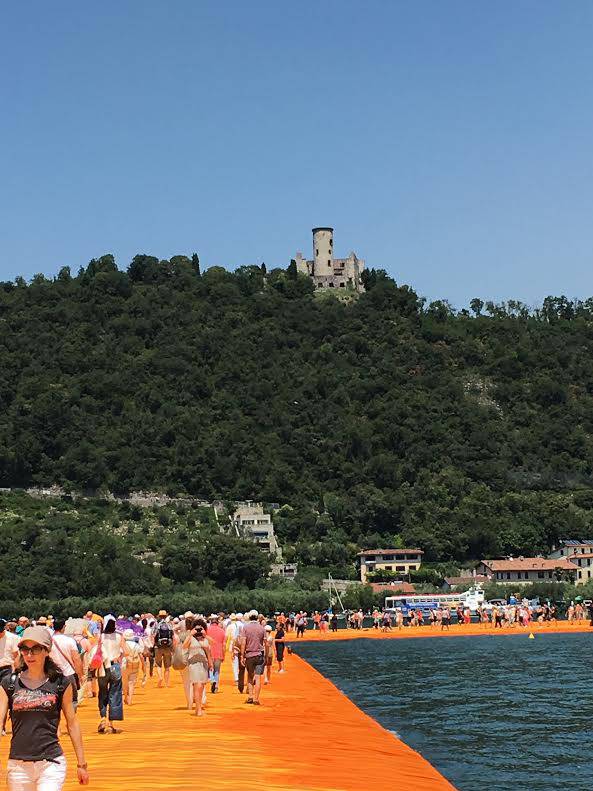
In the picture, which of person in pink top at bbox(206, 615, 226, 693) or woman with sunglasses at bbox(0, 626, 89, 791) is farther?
person in pink top at bbox(206, 615, 226, 693)

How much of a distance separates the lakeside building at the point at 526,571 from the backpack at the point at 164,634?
102m

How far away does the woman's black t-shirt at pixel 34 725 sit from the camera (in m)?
10.8

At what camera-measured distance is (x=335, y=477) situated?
164 m

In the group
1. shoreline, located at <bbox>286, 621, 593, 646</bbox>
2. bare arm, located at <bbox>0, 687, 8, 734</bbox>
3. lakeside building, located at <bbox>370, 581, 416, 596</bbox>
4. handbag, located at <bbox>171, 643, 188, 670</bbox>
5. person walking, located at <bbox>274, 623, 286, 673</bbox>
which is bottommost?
shoreline, located at <bbox>286, 621, 593, 646</bbox>

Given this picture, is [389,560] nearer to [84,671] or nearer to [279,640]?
[279,640]

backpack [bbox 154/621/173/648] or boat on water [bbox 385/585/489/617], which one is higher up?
backpack [bbox 154/621/173/648]

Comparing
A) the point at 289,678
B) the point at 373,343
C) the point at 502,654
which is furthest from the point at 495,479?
the point at 289,678

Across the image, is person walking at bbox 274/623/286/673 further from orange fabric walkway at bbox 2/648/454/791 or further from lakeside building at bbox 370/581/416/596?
lakeside building at bbox 370/581/416/596

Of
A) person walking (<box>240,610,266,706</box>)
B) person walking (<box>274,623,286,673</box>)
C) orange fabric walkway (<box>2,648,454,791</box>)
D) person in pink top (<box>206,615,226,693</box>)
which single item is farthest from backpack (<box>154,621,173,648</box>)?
person walking (<box>274,623,286,673</box>)

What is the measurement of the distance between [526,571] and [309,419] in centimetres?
4789

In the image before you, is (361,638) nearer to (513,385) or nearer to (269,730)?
(269,730)

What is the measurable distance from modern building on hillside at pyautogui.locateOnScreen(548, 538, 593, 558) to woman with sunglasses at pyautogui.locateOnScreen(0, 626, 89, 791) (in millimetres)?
136931

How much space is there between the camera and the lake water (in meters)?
23.4

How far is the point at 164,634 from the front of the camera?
3388 centimetres
